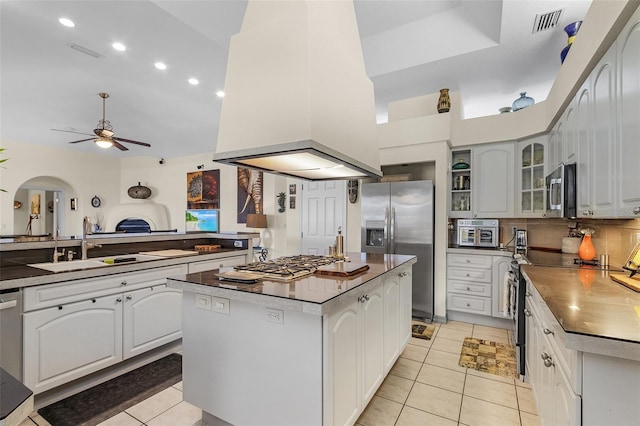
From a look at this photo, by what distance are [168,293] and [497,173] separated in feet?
13.7

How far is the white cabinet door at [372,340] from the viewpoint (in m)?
1.86

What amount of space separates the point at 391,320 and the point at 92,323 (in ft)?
7.56

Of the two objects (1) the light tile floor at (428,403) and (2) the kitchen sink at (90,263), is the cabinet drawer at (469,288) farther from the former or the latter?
(2) the kitchen sink at (90,263)

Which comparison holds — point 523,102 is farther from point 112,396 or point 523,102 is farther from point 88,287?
point 112,396

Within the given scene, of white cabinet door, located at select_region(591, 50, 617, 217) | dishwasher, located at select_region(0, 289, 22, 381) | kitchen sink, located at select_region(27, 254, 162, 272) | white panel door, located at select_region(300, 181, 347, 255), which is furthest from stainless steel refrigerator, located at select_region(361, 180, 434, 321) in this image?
dishwasher, located at select_region(0, 289, 22, 381)

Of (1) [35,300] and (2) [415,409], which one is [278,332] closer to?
(2) [415,409]

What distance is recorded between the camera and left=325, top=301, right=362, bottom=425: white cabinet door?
4.83 ft

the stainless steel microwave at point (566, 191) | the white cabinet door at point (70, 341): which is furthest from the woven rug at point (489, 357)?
the white cabinet door at point (70, 341)

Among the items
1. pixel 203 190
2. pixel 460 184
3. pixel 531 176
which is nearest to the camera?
pixel 531 176

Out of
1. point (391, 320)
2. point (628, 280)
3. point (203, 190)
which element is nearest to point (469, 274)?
point (391, 320)

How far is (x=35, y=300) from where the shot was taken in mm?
1971

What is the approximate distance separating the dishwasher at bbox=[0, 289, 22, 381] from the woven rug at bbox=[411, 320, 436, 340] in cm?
341

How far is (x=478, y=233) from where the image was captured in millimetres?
4062

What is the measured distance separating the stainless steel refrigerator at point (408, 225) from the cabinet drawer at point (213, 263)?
5.89ft
